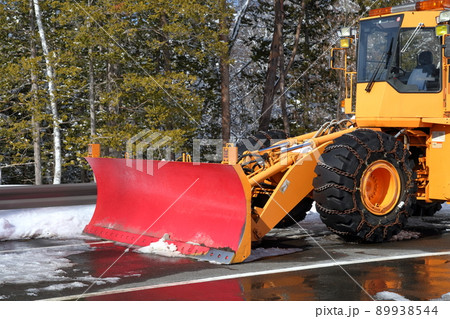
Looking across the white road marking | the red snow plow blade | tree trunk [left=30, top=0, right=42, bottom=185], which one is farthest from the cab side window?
tree trunk [left=30, top=0, right=42, bottom=185]

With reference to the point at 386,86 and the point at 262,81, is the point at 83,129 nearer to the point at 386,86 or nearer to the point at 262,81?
the point at 262,81

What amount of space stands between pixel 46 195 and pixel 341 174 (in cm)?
461

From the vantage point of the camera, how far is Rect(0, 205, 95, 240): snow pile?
30.6ft

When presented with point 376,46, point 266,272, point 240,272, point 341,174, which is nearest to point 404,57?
point 376,46

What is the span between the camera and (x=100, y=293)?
573cm

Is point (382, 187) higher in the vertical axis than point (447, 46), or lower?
lower

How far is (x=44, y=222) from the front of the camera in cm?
962

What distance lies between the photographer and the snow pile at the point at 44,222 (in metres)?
9.32

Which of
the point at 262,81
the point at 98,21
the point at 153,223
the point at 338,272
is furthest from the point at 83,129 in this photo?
the point at 338,272

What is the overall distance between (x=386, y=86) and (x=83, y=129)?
1629cm

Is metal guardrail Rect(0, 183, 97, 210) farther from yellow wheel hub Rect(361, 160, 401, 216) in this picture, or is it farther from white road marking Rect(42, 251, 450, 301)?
yellow wheel hub Rect(361, 160, 401, 216)

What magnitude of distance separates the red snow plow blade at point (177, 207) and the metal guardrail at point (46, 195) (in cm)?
69

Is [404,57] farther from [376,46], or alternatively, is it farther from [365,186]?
[365,186]
